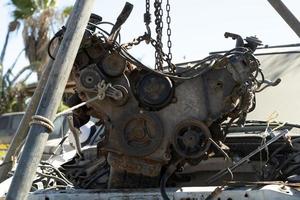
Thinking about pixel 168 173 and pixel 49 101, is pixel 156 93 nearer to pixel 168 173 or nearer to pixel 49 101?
pixel 168 173

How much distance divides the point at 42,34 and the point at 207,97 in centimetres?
2569

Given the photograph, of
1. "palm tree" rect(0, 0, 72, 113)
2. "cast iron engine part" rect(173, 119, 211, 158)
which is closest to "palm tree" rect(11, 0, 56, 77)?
"palm tree" rect(0, 0, 72, 113)

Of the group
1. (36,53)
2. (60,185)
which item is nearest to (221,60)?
(60,185)

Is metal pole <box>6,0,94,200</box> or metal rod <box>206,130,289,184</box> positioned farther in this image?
metal rod <box>206,130,289,184</box>

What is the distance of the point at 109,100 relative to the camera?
4445 mm

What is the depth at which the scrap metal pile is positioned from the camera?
4.35m

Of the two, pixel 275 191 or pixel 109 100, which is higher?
pixel 109 100

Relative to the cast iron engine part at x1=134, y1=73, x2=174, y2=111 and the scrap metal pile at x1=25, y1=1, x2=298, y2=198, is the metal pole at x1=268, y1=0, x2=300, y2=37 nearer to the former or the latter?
the scrap metal pile at x1=25, y1=1, x2=298, y2=198

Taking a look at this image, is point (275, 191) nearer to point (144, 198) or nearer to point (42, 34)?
point (144, 198)

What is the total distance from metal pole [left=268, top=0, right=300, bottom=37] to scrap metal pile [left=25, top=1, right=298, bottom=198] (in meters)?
1.01

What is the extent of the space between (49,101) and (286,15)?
270 cm

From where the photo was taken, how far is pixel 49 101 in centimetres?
349

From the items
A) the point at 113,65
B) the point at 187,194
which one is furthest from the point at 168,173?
the point at 113,65

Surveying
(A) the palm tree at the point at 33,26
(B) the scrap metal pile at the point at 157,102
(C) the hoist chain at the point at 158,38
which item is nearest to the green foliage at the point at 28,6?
(A) the palm tree at the point at 33,26
